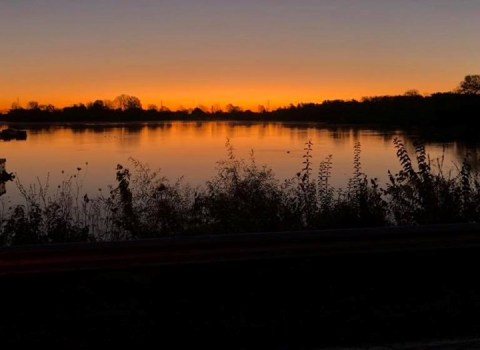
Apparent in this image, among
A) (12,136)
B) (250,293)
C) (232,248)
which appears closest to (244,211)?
(232,248)

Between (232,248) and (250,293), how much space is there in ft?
2.63

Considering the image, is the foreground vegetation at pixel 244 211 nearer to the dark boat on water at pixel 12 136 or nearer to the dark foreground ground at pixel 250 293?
the dark foreground ground at pixel 250 293

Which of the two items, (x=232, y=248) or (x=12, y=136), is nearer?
(x=232, y=248)

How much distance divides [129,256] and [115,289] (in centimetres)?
49

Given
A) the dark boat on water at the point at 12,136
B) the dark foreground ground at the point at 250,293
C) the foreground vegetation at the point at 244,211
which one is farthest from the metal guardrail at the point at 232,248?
the dark boat on water at the point at 12,136

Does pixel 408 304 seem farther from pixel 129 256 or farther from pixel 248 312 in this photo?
pixel 129 256

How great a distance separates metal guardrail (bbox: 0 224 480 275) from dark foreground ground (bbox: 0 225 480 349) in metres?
0.02

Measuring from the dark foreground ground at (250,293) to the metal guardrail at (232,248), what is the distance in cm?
2

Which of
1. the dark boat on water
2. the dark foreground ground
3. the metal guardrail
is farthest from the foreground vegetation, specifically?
the dark boat on water

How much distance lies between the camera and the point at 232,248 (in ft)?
22.9

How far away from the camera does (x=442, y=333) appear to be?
5.17 m

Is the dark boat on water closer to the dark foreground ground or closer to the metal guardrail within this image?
the metal guardrail

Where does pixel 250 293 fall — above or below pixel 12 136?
below

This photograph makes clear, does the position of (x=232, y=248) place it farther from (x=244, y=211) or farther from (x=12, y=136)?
(x=12, y=136)
